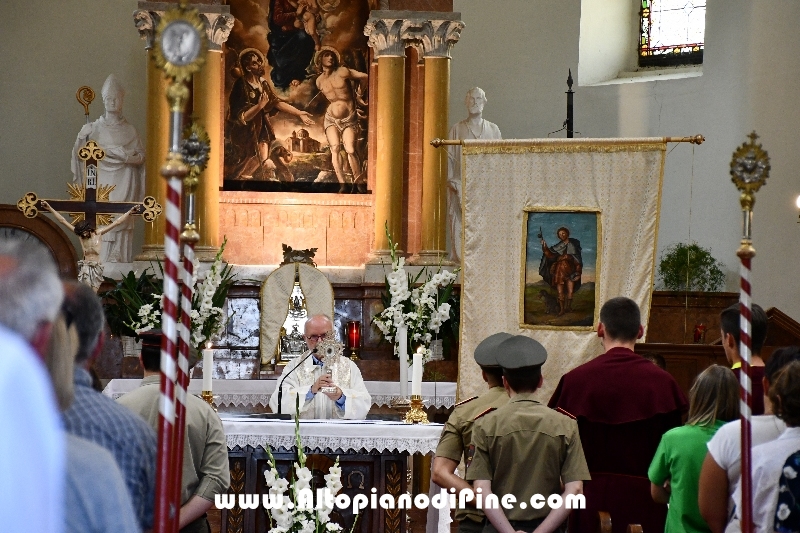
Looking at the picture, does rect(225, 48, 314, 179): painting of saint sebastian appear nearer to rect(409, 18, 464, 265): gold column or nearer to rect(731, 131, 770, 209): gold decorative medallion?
rect(409, 18, 464, 265): gold column

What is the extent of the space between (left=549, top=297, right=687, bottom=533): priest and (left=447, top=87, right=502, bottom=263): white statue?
24.8ft

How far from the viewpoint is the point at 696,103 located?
1477 centimetres

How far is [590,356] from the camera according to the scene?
→ 324 inches

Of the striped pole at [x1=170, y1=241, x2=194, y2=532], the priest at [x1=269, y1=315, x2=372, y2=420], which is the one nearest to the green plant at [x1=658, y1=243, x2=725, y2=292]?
the priest at [x1=269, y1=315, x2=372, y2=420]

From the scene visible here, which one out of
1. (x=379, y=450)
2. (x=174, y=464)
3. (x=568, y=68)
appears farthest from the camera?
(x=568, y=68)

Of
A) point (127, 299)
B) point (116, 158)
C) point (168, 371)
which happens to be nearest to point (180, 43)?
point (168, 371)

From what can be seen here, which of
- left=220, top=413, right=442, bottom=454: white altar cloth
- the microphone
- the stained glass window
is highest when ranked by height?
the stained glass window

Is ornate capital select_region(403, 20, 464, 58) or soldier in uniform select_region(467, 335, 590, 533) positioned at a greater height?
ornate capital select_region(403, 20, 464, 58)

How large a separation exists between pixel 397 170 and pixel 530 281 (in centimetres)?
499

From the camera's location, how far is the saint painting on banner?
1376cm

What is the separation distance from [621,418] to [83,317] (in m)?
3.42

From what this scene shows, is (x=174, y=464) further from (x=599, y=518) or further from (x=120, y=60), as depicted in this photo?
(x=120, y=60)

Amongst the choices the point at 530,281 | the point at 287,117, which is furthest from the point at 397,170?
the point at 530,281

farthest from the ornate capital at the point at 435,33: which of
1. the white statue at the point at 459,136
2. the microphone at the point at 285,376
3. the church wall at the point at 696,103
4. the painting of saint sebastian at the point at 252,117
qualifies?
the microphone at the point at 285,376
